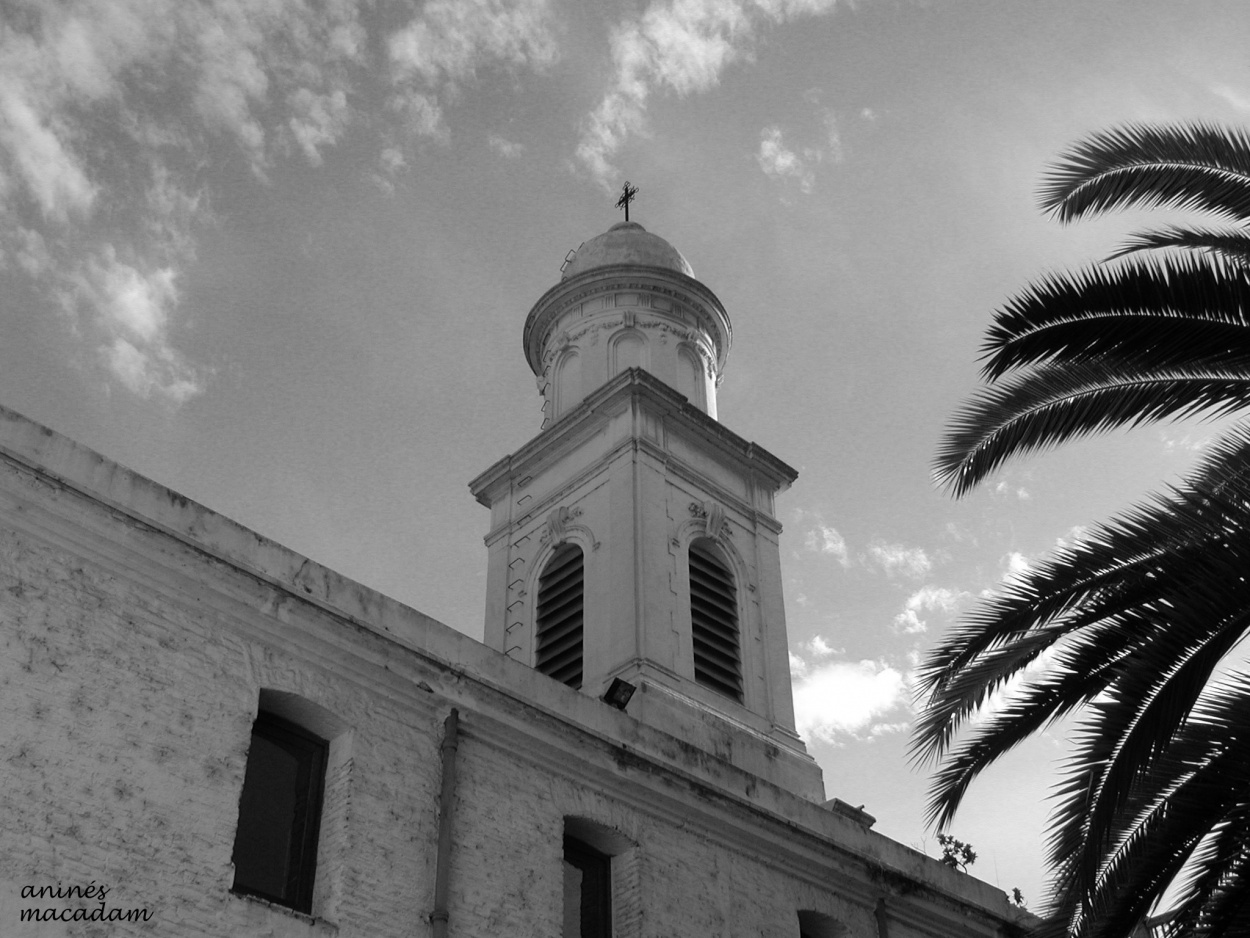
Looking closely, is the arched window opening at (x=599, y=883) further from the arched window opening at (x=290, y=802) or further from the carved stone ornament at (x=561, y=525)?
the carved stone ornament at (x=561, y=525)

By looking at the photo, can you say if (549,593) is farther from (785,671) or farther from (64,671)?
(64,671)

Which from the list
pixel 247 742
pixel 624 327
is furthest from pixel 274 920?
pixel 624 327

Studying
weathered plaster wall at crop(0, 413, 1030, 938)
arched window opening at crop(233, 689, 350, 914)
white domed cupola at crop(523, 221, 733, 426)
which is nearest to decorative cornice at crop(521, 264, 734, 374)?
white domed cupola at crop(523, 221, 733, 426)

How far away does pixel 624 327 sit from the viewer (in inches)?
1023

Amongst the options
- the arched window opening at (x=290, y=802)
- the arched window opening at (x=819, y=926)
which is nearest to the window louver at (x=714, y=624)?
the arched window opening at (x=819, y=926)

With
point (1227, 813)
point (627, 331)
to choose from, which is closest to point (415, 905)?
point (1227, 813)

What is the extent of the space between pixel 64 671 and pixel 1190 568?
8.27 meters

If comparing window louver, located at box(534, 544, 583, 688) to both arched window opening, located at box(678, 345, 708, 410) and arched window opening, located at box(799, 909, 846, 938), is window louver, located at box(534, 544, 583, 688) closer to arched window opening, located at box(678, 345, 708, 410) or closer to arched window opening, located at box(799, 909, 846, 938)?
arched window opening, located at box(678, 345, 708, 410)

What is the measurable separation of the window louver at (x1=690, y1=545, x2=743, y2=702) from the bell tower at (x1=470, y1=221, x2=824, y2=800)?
3 centimetres

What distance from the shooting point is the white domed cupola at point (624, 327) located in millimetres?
25672

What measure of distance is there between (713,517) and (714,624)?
76.7 inches

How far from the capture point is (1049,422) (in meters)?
12.0

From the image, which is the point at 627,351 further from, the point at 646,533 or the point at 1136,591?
the point at 1136,591

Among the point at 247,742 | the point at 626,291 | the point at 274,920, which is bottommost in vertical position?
the point at 274,920
